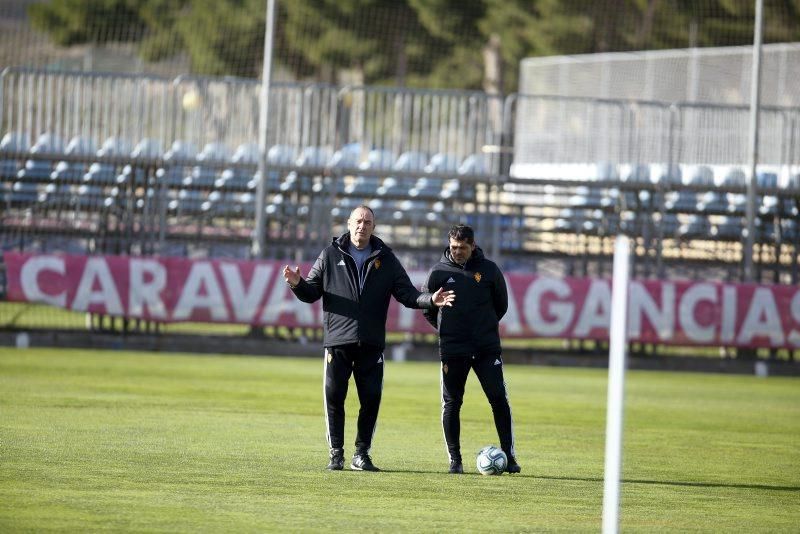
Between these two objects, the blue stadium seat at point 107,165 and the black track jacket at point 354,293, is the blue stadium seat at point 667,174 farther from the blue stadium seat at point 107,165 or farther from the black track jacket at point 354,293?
the black track jacket at point 354,293

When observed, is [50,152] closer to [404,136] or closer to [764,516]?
[404,136]

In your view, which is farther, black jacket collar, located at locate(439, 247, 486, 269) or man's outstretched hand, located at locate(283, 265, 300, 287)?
black jacket collar, located at locate(439, 247, 486, 269)

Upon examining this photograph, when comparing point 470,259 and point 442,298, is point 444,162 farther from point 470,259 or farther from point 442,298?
point 442,298

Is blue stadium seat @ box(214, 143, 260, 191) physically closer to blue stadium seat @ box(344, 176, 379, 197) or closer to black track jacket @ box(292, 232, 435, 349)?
blue stadium seat @ box(344, 176, 379, 197)

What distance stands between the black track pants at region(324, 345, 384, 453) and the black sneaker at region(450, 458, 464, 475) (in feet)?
2.27

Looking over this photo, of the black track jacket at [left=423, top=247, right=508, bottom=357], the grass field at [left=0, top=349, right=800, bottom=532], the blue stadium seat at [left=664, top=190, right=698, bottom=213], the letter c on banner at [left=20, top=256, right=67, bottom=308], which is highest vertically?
the blue stadium seat at [left=664, top=190, right=698, bottom=213]

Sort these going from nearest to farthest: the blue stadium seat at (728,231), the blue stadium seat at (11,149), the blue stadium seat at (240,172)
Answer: the blue stadium seat at (11,149) < the blue stadium seat at (240,172) < the blue stadium seat at (728,231)

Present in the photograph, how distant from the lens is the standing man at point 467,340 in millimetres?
11898

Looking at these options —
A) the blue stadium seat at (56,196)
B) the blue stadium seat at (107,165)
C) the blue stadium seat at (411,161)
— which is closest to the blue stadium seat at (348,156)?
the blue stadium seat at (411,161)

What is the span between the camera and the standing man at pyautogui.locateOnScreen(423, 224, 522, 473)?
468 inches

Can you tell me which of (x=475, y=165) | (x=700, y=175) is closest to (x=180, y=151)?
(x=475, y=165)

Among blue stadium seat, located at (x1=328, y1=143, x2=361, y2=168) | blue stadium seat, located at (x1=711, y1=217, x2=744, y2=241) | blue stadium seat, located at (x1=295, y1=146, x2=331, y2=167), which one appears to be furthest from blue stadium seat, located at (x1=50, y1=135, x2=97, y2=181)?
blue stadium seat, located at (x1=711, y1=217, x2=744, y2=241)

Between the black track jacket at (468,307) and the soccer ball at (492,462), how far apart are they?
0.82 metres

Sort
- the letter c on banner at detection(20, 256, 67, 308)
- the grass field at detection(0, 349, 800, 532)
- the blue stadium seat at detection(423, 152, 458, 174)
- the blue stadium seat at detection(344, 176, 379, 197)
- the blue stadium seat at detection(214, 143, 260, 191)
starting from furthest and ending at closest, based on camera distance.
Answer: the blue stadium seat at detection(344, 176, 379, 197) → the blue stadium seat at detection(423, 152, 458, 174) → the blue stadium seat at detection(214, 143, 260, 191) → the letter c on banner at detection(20, 256, 67, 308) → the grass field at detection(0, 349, 800, 532)
